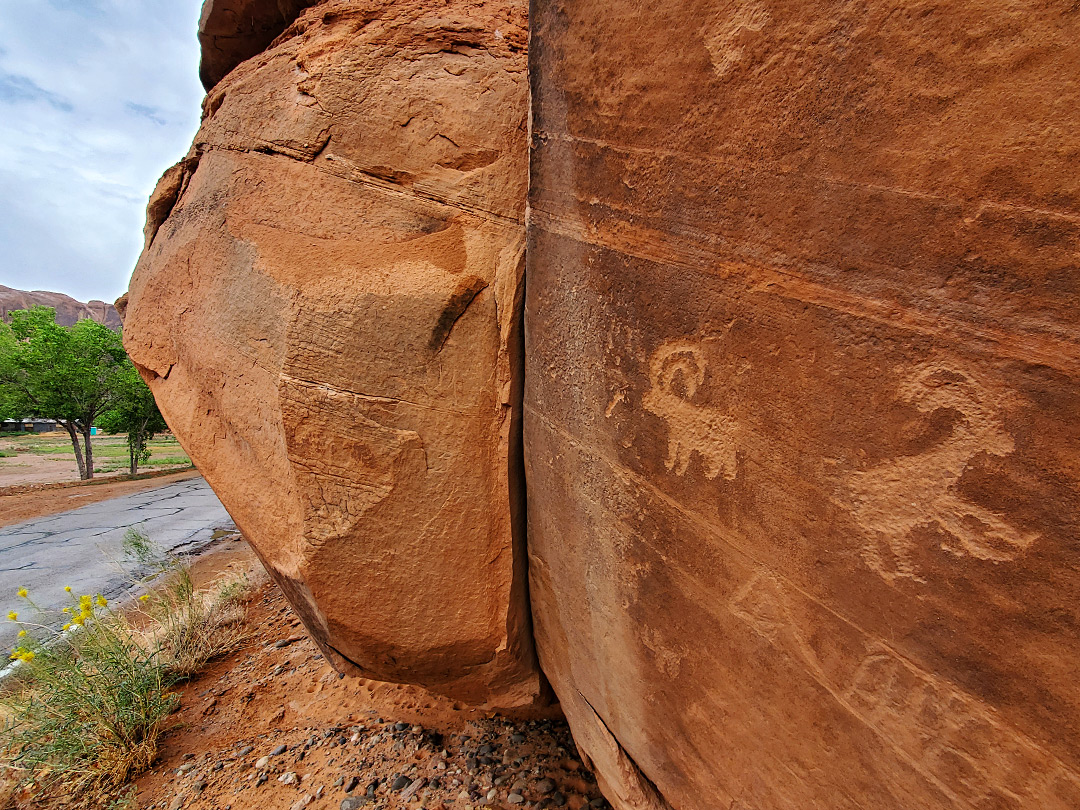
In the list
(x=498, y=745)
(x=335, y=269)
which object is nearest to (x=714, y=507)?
(x=335, y=269)

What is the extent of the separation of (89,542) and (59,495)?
14.1 ft

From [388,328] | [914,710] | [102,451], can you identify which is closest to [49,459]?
[102,451]

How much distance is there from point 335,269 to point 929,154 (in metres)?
1.26

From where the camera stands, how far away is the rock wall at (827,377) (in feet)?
2.29

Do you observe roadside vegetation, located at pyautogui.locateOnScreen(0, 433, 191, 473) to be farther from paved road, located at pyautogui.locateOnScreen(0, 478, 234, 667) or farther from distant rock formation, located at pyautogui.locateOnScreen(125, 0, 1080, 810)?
distant rock formation, located at pyautogui.locateOnScreen(125, 0, 1080, 810)

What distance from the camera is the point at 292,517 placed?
60.6 inches

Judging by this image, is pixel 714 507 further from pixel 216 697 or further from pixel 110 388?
pixel 110 388

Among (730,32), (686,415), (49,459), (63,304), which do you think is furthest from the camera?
(63,304)

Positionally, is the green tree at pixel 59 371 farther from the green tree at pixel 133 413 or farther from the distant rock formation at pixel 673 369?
the distant rock formation at pixel 673 369

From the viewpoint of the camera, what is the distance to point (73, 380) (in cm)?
1159

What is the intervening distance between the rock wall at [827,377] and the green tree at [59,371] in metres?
14.1

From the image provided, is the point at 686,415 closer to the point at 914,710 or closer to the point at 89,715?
the point at 914,710

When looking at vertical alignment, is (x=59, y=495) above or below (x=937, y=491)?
below

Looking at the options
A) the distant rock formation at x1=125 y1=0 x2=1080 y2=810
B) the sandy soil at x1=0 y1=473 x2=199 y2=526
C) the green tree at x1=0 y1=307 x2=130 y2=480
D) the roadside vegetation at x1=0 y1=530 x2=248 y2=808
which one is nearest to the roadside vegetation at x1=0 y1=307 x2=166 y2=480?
the green tree at x1=0 y1=307 x2=130 y2=480
